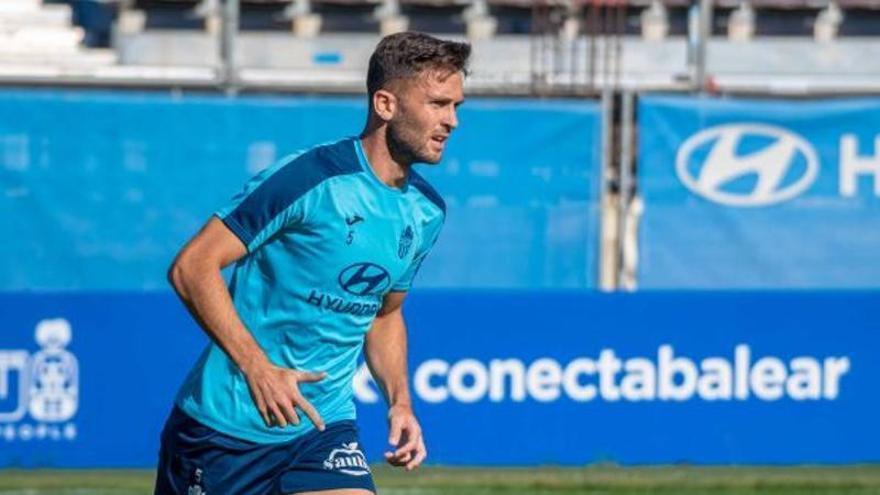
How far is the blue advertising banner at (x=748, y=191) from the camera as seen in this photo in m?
13.9

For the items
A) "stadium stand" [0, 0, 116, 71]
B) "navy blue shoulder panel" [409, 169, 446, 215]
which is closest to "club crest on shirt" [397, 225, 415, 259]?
"navy blue shoulder panel" [409, 169, 446, 215]

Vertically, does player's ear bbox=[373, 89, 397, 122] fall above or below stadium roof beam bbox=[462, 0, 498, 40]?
above

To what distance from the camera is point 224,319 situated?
5.00 m

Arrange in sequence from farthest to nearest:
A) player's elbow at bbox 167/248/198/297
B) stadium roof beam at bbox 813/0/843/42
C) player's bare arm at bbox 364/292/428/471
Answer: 1. stadium roof beam at bbox 813/0/843/42
2. player's bare arm at bbox 364/292/428/471
3. player's elbow at bbox 167/248/198/297

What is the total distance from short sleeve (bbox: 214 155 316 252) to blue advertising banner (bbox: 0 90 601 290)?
8.29 meters

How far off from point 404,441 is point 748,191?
886 centimetres

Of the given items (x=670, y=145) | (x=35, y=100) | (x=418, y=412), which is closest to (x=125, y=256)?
(x=35, y=100)

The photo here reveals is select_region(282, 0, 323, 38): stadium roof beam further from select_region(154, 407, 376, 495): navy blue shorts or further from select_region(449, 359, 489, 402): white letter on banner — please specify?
select_region(154, 407, 376, 495): navy blue shorts

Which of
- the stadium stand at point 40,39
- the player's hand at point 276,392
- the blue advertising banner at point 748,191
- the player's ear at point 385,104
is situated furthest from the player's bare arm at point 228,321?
the stadium stand at point 40,39

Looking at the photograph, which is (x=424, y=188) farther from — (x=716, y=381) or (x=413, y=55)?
(x=716, y=381)

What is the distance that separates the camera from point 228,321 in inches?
197

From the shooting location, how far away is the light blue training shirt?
517 cm

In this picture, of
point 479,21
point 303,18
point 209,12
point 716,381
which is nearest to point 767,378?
point 716,381

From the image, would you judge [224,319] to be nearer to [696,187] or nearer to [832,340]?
[832,340]
